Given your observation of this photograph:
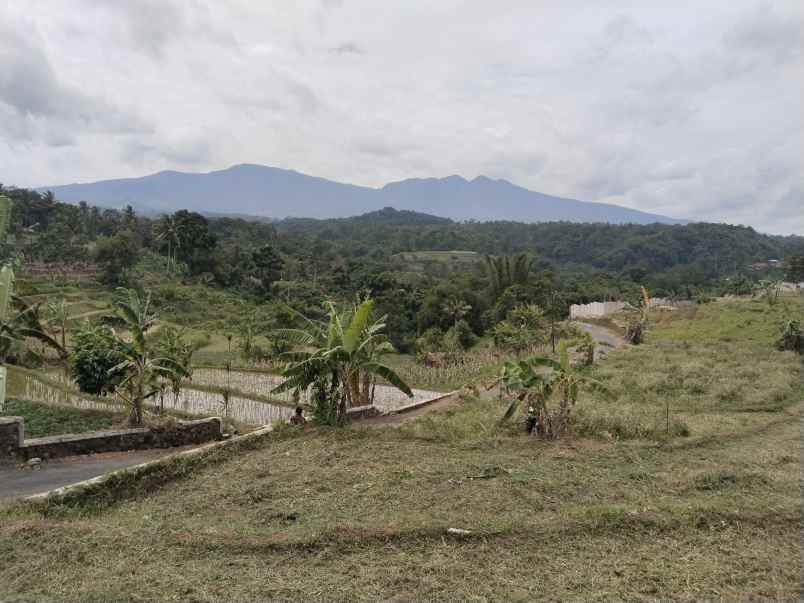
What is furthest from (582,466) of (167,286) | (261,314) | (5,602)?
(167,286)

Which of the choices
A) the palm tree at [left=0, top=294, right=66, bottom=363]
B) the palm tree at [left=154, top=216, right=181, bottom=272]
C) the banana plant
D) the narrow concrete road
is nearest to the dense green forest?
the palm tree at [left=154, top=216, right=181, bottom=272]

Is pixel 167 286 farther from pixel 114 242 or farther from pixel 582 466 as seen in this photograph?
pixel 582 466

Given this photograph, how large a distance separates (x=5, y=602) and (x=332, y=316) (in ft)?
23.9

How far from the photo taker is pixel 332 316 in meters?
11.3

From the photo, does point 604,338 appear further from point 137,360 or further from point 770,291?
point 137,360

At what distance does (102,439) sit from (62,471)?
1061mm

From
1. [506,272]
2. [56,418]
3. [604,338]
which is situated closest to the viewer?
[56,418]

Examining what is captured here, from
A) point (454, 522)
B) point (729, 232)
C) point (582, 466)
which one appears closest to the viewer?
point (454, 522)

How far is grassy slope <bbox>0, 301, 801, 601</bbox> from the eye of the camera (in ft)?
15.7

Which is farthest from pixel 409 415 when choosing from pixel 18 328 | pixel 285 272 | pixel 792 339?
pixel 285 272

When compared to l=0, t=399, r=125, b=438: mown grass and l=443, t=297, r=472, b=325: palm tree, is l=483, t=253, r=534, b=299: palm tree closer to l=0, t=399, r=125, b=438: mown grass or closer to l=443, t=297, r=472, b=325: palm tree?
l=443, t=297, r=472, b=325: palm tree

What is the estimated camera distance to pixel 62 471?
357 inches

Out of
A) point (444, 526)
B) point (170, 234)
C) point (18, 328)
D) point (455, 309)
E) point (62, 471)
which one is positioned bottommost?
point (62, 471)

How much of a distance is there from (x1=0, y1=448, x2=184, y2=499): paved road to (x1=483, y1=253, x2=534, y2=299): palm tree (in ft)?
113
